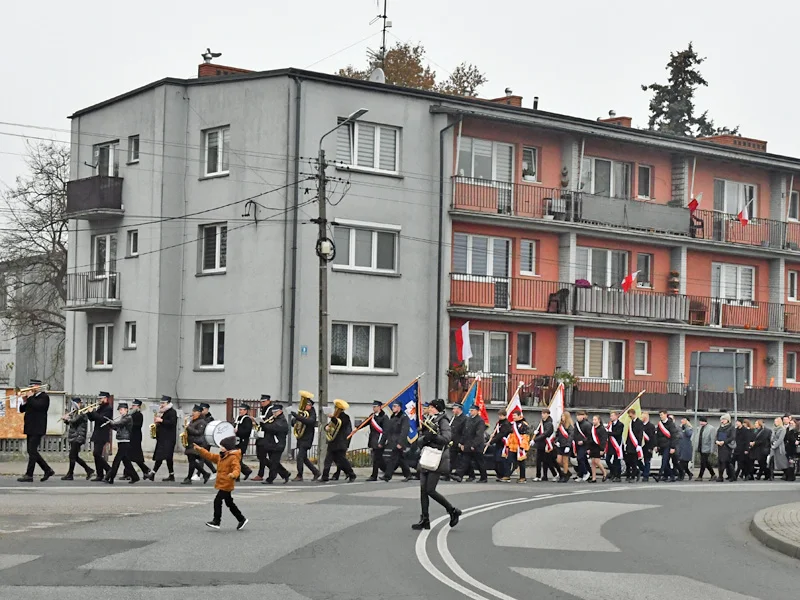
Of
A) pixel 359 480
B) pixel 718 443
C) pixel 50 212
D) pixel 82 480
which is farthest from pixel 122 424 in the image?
pixel 50 212

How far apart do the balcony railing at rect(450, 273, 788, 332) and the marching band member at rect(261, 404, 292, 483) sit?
49.6ft

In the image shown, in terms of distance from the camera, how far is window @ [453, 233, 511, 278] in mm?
41875

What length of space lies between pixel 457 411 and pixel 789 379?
1129 inches

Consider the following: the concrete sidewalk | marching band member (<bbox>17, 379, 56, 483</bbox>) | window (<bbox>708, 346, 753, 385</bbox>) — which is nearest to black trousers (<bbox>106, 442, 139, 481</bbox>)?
marching band member (<bbox>17, 379, 56, 483</bbox>)

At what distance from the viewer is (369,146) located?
A: 1553 inches

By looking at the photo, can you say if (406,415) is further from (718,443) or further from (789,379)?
(789,379)

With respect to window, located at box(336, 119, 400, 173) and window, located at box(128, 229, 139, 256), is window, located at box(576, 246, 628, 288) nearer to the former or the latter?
window, located at box(336, 119, 400, 173)

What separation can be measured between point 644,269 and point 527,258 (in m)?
5.53

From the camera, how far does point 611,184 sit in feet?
151

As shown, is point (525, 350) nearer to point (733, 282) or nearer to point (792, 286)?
point (733, 282)

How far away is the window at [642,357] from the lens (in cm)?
4647

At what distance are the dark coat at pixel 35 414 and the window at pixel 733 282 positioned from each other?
3001cm

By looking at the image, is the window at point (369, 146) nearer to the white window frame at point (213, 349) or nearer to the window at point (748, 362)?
the white window frame at point (213, 349)

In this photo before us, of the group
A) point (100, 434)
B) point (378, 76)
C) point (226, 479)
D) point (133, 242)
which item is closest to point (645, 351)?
point (378, 76)
